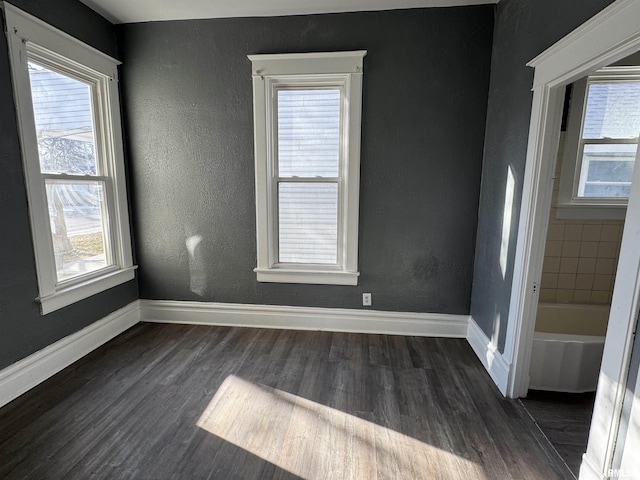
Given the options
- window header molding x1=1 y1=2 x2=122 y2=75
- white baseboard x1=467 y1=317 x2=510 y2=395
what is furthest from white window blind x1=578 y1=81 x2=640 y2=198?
window header molding x1=1 y1=2 x2=122 y2=75

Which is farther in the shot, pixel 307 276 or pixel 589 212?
pixel 307 276

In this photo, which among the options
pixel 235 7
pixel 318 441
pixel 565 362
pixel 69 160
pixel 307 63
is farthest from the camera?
pixel 307 63

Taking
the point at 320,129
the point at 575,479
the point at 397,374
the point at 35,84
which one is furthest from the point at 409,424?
the point at 35,84

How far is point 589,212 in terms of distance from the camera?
9.17ft

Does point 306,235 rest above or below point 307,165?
below

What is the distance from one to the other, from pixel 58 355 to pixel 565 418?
3.43 meters

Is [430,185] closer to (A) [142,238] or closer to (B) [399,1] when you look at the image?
(B) [399,1]

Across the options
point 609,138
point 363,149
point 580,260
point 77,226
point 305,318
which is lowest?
point 305,318

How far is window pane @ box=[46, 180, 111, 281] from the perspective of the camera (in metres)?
2.34

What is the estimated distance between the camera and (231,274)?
3.08m

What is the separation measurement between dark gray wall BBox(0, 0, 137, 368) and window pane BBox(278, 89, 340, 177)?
166cm

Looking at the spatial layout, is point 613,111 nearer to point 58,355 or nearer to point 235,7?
point 235,7

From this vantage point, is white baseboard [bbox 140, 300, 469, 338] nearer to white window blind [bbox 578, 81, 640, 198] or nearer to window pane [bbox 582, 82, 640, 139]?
white window blind [bbox 578, 81, 640, 198]

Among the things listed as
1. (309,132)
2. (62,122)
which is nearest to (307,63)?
(309,132)
